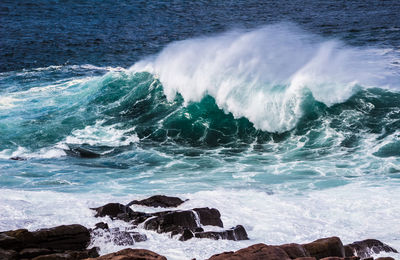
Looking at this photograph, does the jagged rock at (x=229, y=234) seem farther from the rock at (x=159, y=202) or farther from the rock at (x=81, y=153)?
the rock at (x=81, y=153)

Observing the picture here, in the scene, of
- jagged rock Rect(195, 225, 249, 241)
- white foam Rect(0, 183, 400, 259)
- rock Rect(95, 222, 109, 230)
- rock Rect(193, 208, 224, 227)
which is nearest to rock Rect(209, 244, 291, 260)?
white foam Rect(0, 183, 400, 259)

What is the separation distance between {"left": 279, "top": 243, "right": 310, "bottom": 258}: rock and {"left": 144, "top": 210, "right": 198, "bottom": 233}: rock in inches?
79.3

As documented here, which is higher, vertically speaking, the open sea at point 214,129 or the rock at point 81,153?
the open sea at point 214,129

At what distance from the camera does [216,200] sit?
35.7 feet

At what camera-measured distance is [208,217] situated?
9.15m

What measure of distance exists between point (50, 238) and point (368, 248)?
438 centimetres

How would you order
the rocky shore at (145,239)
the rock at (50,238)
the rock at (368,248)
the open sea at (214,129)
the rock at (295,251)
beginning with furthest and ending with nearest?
the open sea at (214,129)
the rock at (368,248)
the rock at (50,238)
the rock at (295,251)
the rocky shore at (145,239)

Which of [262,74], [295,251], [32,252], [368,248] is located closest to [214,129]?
[262,74]

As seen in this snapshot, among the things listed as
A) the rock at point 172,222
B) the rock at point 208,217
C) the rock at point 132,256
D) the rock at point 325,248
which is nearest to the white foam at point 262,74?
the rock at point 208,217

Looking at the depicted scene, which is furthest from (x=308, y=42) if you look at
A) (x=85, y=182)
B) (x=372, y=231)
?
(x=372, y=231)

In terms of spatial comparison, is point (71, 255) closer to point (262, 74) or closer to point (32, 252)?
point (32, 252)

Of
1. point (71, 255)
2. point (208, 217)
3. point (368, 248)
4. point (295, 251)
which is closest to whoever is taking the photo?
point (295, 251)

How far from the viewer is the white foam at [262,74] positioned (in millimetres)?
18781

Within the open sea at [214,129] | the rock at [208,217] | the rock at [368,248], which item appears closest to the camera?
the rock at [368,248]
